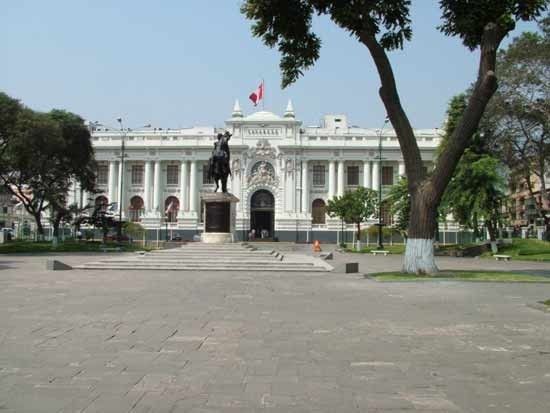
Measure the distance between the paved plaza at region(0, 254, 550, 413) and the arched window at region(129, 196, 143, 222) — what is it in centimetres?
5648

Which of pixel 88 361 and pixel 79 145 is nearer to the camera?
pixel 88 361

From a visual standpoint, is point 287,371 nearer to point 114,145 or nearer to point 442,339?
point 442,339

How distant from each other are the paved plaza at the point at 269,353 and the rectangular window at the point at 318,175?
54.8 metres

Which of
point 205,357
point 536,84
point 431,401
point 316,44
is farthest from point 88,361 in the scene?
point 536,84

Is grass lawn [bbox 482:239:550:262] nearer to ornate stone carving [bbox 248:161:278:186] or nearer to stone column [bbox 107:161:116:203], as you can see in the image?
ornate stone carving [bbox 248:161:278:186]

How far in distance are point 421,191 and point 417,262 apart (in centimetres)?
248

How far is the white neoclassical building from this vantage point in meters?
66.6

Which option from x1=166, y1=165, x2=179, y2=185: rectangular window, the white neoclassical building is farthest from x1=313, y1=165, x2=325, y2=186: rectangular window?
x1=166, y1=165, x2=179, y2=185: rectangular window

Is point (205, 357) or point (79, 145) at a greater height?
point (79, 145)

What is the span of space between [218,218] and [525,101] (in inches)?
868

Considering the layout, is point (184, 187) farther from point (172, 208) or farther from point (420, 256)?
point (420, 256)

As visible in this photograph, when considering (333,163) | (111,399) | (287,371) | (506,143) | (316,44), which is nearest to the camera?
(111,399)

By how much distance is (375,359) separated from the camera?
22.4 feet

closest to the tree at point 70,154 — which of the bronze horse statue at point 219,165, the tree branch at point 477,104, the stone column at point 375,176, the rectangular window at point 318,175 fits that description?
the bronze horse statue at point 219,165
